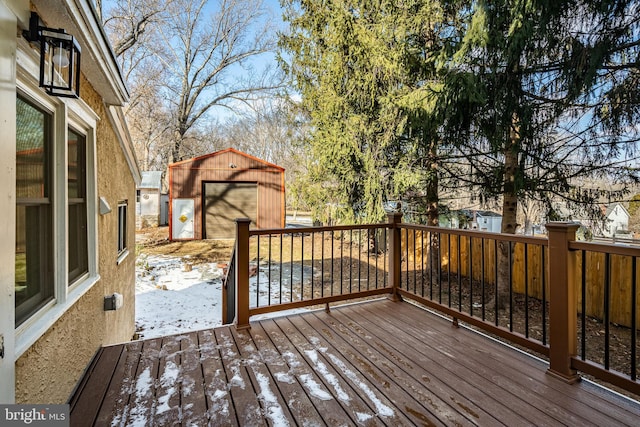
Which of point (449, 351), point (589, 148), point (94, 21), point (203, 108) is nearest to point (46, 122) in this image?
point (94, 21)

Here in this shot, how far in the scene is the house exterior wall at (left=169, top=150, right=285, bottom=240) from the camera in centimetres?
1207

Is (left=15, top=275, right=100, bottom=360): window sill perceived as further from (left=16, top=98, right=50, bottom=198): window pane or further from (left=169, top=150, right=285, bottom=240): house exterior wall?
(left=169, top=150, right=285, bottom=240): house exterior wall

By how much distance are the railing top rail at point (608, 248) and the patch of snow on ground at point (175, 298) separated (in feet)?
14.1

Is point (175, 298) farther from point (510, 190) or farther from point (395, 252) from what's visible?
point (510, 190)

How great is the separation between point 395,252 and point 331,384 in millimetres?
1962

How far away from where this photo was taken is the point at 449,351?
101 inches

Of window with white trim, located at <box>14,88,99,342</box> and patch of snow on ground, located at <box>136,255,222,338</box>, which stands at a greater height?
window with white trim, located at <box>14,88,99,342</box>

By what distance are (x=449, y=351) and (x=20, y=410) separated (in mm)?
2609

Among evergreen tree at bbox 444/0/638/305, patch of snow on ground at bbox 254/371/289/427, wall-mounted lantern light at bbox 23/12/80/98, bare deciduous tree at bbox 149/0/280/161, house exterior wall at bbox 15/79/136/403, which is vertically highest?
bare deciduous tree at bbox 149/0/280/161

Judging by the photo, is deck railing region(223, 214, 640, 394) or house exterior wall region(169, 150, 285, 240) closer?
deck railing region(223, 214, 640, 394)

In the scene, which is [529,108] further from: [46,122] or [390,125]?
[46,122]

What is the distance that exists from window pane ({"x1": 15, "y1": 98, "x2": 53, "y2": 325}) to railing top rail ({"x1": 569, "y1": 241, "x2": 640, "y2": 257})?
3.08 meters

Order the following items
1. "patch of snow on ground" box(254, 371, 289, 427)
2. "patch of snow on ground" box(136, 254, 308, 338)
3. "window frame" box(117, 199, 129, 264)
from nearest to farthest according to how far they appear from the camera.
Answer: "patch of snow on ground" box(254, 371, 289, 427) → "window frame" box(117, 199, 129, 264) → "patch of snow on ground" box(136, 254, 308, 338)

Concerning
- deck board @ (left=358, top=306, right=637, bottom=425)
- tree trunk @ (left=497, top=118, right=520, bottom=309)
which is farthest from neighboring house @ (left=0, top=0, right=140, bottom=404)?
tree trunk @ (left=497, top=118, right=520, bottom=309)
